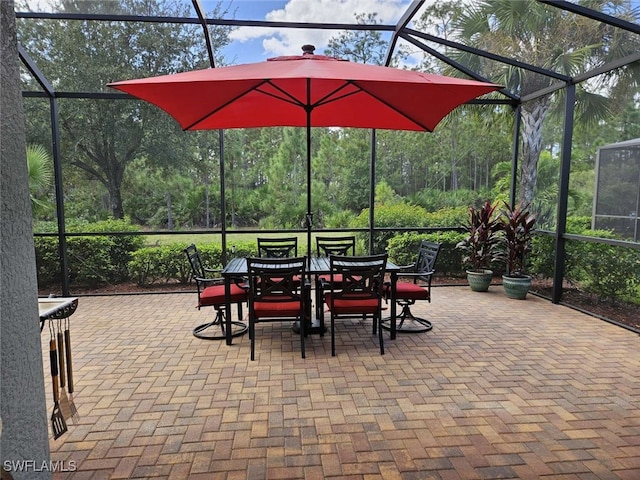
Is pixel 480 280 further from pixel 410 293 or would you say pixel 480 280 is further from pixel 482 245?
pixel 410 293

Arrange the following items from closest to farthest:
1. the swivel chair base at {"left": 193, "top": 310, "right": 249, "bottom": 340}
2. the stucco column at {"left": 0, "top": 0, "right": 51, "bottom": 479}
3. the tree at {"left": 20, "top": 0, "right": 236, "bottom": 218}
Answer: the stucco column at {"left": 0, "top": 0, "right": 51, "bottom": 479}, the swivel chair base at {"left": 193, "top": 310, "right": 249, "bottom": 340}, the tree at {"left": 20, "top": 0, "right": 236, "bottom": 218}

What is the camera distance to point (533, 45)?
5.96 metres

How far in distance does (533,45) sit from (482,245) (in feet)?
10.2

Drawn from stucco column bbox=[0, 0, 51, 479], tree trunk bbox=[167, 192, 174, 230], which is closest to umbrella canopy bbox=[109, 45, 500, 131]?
stucco column bbox=[0, 0, 51, 479]

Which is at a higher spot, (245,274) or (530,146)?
(530,146)

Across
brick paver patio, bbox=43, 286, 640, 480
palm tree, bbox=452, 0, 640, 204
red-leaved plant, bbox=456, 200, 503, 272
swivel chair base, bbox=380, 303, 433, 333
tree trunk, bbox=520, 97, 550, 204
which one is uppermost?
palm tree, bbox=452, 0, 640, 204

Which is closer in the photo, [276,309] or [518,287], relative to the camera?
[276,309]

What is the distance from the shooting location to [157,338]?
385 centimetres

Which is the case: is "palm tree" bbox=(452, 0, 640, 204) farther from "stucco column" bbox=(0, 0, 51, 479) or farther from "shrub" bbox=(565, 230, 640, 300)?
"stucco column" bbox=(0, 0, 51, 479)

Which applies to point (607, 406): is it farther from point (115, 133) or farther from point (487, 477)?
point (115, 133)

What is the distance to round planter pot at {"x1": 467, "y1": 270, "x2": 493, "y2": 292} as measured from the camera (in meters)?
5.73

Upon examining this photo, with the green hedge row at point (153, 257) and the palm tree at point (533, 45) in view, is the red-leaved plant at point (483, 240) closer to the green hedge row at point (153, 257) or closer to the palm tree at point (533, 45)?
the green hedge row at point (153, 257)

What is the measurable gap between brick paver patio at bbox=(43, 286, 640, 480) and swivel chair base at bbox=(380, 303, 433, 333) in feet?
0.57

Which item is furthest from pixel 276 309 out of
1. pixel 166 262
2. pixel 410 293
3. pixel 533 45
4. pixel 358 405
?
pixel 533 45
